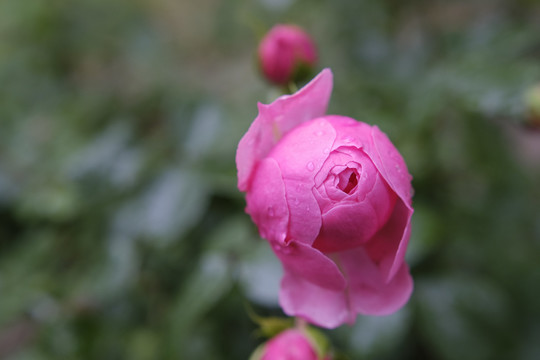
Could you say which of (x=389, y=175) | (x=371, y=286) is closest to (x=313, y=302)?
(x=371, y=286)

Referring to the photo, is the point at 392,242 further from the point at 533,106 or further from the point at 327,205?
the point at 533,106

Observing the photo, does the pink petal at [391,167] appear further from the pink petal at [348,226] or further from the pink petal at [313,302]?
the pink petal at [313,302]

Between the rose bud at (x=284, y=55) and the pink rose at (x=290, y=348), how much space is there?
38cm

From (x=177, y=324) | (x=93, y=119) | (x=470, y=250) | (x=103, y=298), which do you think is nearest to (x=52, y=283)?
(x=103, y=298)

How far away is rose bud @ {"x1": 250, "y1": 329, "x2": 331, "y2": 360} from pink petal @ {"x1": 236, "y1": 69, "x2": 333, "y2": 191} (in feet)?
0.60

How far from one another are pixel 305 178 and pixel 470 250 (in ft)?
2.15

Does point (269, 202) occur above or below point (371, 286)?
above

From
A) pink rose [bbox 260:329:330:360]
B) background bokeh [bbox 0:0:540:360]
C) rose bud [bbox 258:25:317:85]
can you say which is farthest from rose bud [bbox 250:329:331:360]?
rose bud [bbox 258:25:317:85]

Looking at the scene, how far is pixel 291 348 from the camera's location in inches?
20.7

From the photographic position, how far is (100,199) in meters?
0.93

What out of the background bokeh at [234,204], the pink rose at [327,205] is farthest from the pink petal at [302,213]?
the background bokeh at [234,204]

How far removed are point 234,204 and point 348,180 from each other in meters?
0.57

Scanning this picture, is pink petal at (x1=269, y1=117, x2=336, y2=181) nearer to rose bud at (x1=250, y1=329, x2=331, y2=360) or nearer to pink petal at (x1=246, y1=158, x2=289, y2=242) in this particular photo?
pink petal at (x1=246, y1=158, x2=289, y2=242)

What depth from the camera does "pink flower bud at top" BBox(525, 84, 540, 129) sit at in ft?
2.35
